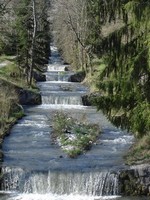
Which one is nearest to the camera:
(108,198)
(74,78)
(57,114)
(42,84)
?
(108,198)

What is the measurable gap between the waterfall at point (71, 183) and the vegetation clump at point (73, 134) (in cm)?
262

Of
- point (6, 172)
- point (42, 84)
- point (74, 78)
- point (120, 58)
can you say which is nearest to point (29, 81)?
point (42, 84)

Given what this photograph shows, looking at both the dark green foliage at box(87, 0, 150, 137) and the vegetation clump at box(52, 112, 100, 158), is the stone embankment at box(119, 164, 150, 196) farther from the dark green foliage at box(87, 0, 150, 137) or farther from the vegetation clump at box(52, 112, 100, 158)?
the dark green foliage at box(87, 0, 150, 137)

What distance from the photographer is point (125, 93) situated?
43.8 ft

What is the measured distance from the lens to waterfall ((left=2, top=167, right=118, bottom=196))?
17.7m

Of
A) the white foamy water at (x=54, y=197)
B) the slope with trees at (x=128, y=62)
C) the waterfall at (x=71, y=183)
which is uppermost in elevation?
the slope with trees at (x=128, y=62)

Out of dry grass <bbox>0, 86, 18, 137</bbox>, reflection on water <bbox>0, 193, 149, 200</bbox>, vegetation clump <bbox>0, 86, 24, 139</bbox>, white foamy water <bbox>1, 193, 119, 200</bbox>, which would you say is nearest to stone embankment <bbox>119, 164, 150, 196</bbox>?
reflection on water <bbox>0, 193, 149, 200</bbox>

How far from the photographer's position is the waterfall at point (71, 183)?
698 inches

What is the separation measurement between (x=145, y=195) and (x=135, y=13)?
757 cm

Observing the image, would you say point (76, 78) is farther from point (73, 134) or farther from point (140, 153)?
point (140, 153)

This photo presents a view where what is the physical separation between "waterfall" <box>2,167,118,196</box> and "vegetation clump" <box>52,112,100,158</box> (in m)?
2.62

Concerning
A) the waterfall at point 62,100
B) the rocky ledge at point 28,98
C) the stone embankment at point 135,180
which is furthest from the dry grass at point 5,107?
the stone embankment at point 135,180

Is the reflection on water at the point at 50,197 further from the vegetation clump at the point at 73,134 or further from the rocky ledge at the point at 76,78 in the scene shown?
the rocky ledge at the point at 76,78

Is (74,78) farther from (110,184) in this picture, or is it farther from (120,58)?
(120,58)
